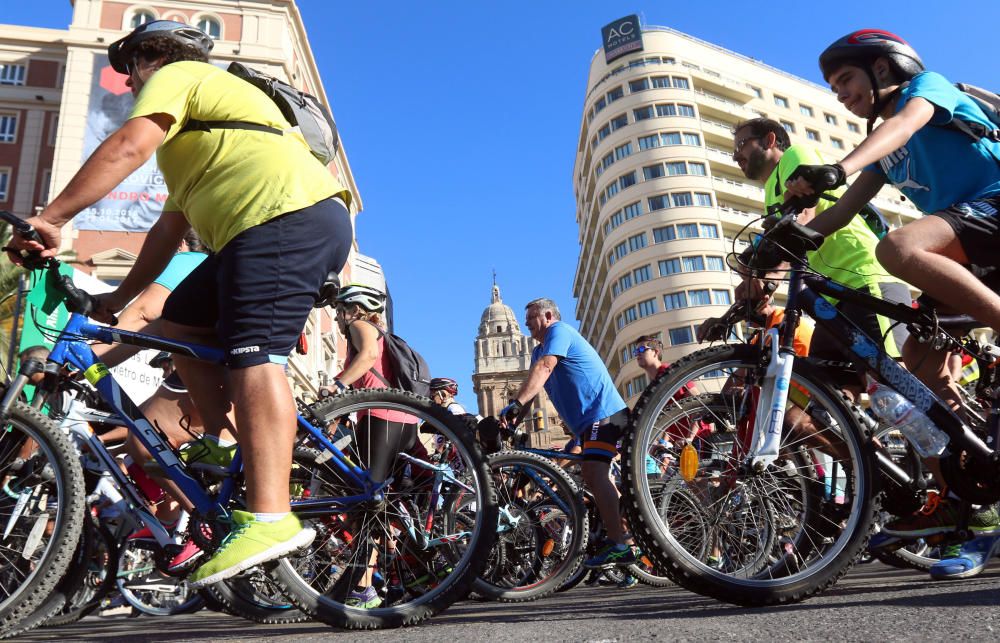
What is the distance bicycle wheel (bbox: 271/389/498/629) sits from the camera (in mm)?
2264

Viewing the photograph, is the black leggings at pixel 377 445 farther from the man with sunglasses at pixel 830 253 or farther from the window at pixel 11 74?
the window at pixel 11 74

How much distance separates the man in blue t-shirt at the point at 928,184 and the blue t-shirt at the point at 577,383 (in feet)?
8.03

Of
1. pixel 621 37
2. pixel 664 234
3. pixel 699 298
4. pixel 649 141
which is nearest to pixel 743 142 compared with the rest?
pixel 699 298

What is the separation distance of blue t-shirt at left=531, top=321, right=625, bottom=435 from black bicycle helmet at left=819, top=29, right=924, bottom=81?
8.59 ft

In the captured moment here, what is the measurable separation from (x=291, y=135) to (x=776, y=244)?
5.13 ft

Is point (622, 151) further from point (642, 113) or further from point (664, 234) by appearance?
point (664, 234)

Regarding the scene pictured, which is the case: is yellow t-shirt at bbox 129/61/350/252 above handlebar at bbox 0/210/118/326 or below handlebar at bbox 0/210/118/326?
above

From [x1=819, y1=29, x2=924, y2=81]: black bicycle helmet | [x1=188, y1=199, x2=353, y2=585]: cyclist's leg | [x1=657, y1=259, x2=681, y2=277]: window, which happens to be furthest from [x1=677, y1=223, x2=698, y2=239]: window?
[x1=188, y1=199, x2=353, y2=585]: cyclist's leg

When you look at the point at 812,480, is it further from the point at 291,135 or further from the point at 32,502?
the point at 32,502

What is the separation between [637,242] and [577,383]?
53.2 metres

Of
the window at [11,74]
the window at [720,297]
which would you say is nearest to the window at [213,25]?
the window at [11,74]

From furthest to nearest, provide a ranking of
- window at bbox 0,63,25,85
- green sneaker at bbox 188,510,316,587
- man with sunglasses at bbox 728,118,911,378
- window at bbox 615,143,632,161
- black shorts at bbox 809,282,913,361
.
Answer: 1. window at bbox 615,143,632,161
2. window at bbox 0,63,25,85
3. man with sunglasses at bbox 728,118,911,378
4. black shorts at bbox 809,282,913,361
5. green sneaker at bbox 188,510,316,587

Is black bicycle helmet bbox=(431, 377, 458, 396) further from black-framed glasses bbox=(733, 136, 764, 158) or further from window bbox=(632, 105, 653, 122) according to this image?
window bbox=(632, 105, 653, 122)

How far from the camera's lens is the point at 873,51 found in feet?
8.73
